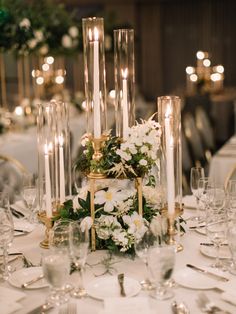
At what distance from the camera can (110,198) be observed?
90.6 inches

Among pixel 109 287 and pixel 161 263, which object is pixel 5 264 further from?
pixel 161 263

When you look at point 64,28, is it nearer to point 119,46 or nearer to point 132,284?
point 119,46

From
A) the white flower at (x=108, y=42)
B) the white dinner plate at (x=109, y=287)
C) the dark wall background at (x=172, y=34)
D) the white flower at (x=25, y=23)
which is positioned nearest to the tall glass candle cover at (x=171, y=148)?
the white dinner plate at (x=109, y=287)

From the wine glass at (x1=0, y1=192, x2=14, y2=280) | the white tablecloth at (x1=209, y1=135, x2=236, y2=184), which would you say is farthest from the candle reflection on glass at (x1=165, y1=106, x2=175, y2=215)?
the white tablecloth at (x1=209, y1=135, x2=236, y2=184)

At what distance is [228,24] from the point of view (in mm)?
12445

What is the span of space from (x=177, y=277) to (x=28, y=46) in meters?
3.96

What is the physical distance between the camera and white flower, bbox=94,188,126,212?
2281 millimetres

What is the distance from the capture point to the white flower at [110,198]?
228cm

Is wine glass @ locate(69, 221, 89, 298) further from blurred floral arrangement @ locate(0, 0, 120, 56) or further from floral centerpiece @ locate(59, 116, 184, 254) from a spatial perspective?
blurred floral arrangement @ locate(0, 0, 120, 56)

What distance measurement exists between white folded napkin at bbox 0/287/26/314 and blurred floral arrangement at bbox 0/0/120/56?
9.19 feet

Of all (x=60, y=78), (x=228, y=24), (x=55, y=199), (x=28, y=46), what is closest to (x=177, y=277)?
(x=55, y=199)

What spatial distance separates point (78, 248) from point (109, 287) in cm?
19

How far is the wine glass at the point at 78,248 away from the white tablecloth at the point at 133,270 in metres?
0.05

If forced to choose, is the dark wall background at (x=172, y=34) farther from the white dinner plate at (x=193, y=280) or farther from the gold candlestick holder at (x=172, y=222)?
the white dinner plate at (x=193, y=280)
